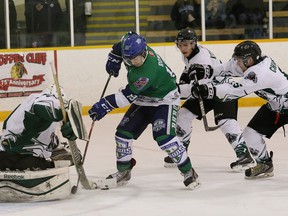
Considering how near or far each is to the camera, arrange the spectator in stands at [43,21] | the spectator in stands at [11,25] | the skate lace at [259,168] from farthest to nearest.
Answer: the spectator in stands at [43,21] < the spectator in stands at [11,25] < the skate lace at [259,168]

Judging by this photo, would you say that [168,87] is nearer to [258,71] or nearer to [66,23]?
[258,71]

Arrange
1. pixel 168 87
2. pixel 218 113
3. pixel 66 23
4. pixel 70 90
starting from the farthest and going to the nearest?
pixel 66 23 → pixel 70 90 → pixel 218 113 → pixel 168 87

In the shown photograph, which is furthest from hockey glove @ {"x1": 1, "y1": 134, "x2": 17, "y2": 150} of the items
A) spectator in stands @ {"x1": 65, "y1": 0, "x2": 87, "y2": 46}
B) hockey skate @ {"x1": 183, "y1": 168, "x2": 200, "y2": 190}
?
spectator in stands @ {"x1": 65, "y1": 0, "x2": 87, "y2": 46}

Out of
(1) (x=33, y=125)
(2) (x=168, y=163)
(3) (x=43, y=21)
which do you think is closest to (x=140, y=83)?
(1) (x=33, y=125)

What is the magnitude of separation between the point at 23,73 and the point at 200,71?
3.50m

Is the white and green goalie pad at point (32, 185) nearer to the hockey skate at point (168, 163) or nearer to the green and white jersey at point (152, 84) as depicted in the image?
the green and white jersey at point (152, 84)

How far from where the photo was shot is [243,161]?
5.09 m

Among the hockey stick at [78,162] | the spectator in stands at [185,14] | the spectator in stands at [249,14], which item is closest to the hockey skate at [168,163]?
the hockey stick at [78,162]

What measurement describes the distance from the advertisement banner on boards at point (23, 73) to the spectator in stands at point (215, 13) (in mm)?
2167

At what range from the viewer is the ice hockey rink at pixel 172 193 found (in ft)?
13.6

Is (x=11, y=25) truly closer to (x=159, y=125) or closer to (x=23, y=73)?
(x=23, y=73)

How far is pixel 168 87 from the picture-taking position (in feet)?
15.4

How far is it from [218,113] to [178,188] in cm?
75

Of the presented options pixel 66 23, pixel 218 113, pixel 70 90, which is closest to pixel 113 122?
pixel 70 90
